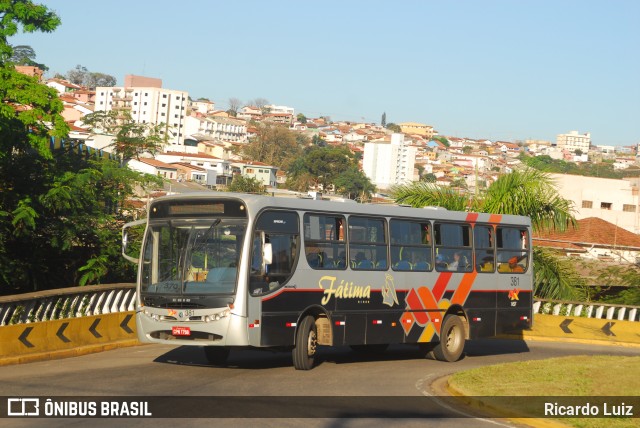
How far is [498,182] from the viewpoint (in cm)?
3069

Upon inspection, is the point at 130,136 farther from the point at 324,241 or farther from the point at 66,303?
the point at 324,241

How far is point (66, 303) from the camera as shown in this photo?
1869 centimetres

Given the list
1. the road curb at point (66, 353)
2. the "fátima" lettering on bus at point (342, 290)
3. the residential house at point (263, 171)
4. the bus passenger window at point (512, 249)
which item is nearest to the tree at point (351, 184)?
the residential house at point (263, 171)

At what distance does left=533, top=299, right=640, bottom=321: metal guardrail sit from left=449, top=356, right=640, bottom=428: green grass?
30.5 feet

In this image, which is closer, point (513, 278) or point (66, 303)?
point (66, 303)

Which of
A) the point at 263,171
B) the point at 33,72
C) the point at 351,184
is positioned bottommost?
the point at 351,184

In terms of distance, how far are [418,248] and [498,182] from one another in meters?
11.5

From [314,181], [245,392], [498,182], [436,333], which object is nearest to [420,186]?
[498,182]

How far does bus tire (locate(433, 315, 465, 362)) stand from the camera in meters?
20.4

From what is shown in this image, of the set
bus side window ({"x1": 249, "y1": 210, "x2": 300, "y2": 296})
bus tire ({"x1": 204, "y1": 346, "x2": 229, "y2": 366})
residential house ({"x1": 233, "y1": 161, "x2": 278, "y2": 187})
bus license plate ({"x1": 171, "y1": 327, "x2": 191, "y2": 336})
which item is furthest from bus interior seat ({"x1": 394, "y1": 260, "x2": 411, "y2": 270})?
residential house ({"x1": 233, "y1": 161, "x2": 278, "y2": 187})

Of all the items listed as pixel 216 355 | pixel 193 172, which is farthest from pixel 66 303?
pixel 193 172

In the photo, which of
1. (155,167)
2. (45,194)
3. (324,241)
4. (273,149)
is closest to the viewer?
(324,241)

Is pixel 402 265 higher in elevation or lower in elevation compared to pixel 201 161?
lower

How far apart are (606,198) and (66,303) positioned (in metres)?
67.2
